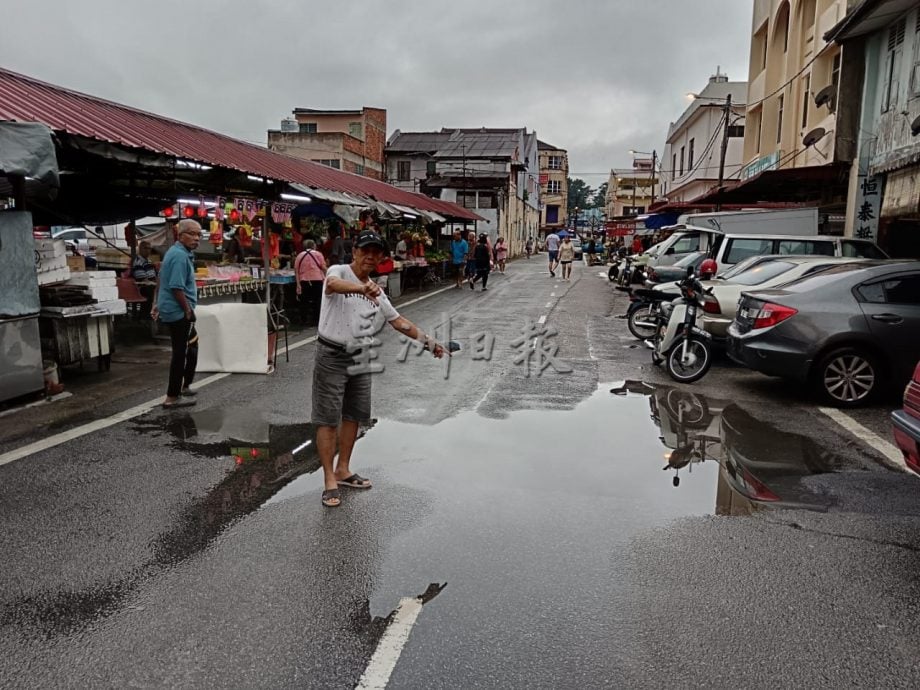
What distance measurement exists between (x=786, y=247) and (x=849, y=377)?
20.5 feet

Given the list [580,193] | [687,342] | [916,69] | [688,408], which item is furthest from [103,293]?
[580,193]

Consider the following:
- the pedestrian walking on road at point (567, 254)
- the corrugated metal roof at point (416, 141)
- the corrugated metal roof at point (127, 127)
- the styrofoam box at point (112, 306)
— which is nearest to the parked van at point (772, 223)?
the corrugated metal roof at point (127, 127)

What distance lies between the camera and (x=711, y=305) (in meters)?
10.0

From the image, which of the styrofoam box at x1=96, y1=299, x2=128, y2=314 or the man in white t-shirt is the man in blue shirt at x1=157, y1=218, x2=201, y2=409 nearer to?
the styrofoam box at x1=96, y1=299, x2=128, y2=314

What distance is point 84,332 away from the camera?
8852mm

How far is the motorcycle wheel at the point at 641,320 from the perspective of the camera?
12.7 meters

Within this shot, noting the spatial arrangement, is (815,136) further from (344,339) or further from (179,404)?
(344,339)

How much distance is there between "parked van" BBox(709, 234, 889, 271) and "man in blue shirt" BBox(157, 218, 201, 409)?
10102mm

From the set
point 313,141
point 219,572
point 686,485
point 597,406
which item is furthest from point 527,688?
point 313,141

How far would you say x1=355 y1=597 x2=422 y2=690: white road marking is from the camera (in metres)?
2.93

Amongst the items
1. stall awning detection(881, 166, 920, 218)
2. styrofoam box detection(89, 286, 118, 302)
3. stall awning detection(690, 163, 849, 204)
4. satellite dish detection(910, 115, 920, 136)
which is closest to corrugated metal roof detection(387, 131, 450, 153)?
stall awning detection(690, 163, 849, 204)

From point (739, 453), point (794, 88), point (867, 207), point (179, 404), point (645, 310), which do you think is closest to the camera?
point (739, 453)

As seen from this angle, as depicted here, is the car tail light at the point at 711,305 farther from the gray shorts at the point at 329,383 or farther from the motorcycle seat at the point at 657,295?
the gray shorts at the point at 329,383

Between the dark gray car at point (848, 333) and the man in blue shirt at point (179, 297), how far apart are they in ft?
20.4
